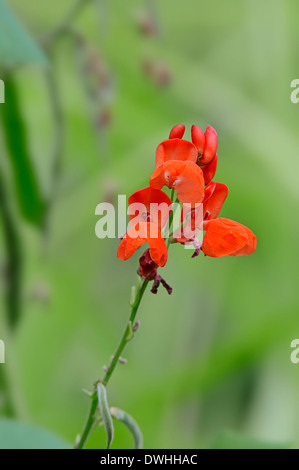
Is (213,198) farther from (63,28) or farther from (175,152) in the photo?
(63,28)

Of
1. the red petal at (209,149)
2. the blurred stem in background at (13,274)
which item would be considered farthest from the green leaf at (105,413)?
the blurred stem in background at (13,274)

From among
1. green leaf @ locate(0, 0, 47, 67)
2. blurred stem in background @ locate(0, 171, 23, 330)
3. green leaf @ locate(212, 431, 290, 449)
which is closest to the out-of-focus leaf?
blurred stem in background @ locate(0, 171, 23, 330)

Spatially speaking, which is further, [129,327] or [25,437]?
[25,437]

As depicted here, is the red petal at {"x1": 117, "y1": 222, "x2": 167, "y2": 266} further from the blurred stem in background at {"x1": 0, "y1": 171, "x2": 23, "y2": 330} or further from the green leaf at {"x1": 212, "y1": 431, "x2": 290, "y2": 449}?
the blurred stem in background at {"x1": 0, "y1": 171, "x2": 23, "y2": 330}

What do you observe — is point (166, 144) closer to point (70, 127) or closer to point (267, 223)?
point (70, 127)

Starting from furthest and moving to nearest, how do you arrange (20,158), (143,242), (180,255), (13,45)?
(180,255), (20,158), (13,45), (143,242)

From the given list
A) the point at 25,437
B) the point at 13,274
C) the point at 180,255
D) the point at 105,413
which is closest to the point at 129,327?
the point at 105,413
